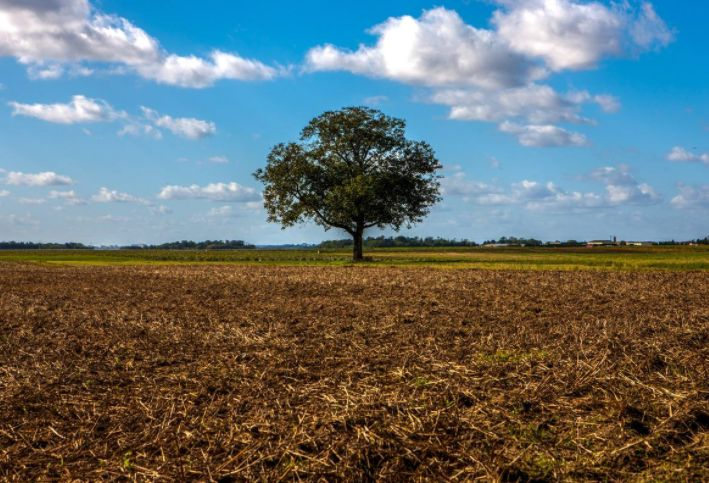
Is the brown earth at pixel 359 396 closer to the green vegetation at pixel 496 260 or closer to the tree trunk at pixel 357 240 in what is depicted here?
the green vegetation at pixel 496 260

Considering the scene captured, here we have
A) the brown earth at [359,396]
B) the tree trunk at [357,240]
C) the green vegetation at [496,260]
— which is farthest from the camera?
the tree trunk at [357,240]

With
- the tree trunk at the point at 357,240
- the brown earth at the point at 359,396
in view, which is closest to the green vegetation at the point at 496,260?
the tree trunk at the point at 357,240

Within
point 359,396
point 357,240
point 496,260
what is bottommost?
point 359,396

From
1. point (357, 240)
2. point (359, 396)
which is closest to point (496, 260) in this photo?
point (357, 240)

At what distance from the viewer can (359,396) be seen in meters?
8.74

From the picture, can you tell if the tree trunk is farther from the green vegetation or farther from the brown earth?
the brown earth

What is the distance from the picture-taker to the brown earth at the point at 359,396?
6523mm

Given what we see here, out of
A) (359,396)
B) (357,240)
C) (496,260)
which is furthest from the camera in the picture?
(357,240)

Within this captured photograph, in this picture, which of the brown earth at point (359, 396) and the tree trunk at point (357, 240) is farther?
the tree trunk at point (357, 240)

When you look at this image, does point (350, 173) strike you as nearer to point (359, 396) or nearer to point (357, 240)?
point (357, 240)

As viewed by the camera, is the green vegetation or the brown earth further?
the green vegetation

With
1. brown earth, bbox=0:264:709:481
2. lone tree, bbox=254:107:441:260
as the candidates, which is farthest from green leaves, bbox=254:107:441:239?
brown earth, bbox=0:264:709:481

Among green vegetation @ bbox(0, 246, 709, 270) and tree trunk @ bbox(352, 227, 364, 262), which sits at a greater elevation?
tree trunk @ bbox(352, 227, 364, 262)

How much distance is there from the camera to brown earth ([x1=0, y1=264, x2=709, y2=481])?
6.52m
